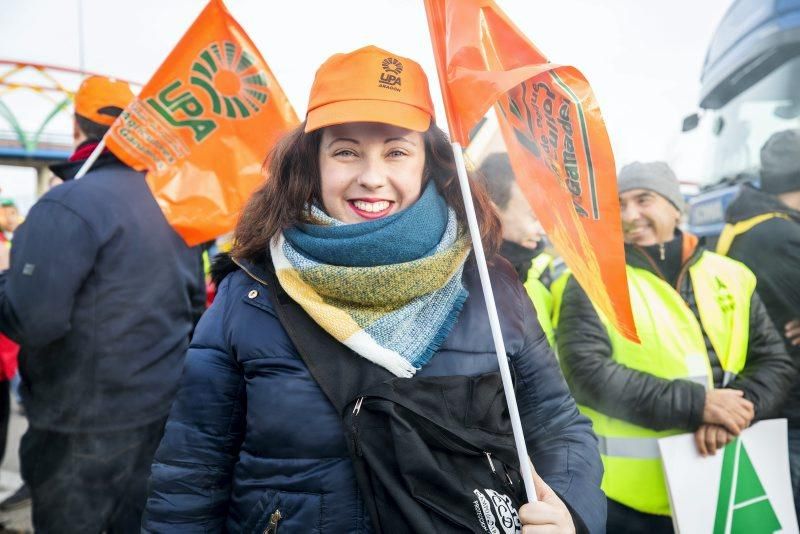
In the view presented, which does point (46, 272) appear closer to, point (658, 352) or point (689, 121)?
point (658, 352)

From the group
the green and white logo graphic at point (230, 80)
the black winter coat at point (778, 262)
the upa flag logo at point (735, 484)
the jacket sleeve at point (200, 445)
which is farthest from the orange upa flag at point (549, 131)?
the green and white logo graphic at point (230, 80)

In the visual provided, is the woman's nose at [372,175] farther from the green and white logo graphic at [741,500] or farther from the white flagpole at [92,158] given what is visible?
the green and white logo graphic at [741,500]

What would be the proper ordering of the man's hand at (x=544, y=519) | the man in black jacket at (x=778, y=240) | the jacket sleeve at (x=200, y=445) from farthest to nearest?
the man in black jacket at (x=778, y=240)
the jacket sleeve at (x=200, y=445)
the man's hand at (x=544, y=519)

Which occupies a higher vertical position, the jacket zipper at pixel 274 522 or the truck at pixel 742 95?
the truck at pixel 742 95

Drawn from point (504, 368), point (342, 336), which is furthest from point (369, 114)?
point (504, 368)

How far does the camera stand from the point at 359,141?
1.36 meters

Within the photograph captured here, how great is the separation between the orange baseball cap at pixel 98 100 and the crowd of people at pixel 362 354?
0.62 ft

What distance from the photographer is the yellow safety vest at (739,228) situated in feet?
8.38

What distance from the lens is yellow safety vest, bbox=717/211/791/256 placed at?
8.38ft

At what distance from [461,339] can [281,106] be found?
1.79 m

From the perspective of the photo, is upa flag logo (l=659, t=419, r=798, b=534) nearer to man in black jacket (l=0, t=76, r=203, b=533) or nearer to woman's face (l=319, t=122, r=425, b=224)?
woman's face (l=319, t=122, r=425, b=224)

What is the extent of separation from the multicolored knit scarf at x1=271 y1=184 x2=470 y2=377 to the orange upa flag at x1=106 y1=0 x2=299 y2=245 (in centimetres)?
129

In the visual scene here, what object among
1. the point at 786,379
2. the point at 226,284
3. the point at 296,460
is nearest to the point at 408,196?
the point at 226,284

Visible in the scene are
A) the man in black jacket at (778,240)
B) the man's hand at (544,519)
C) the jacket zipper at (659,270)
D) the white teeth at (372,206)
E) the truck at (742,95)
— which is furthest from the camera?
the truck at (742,95)
